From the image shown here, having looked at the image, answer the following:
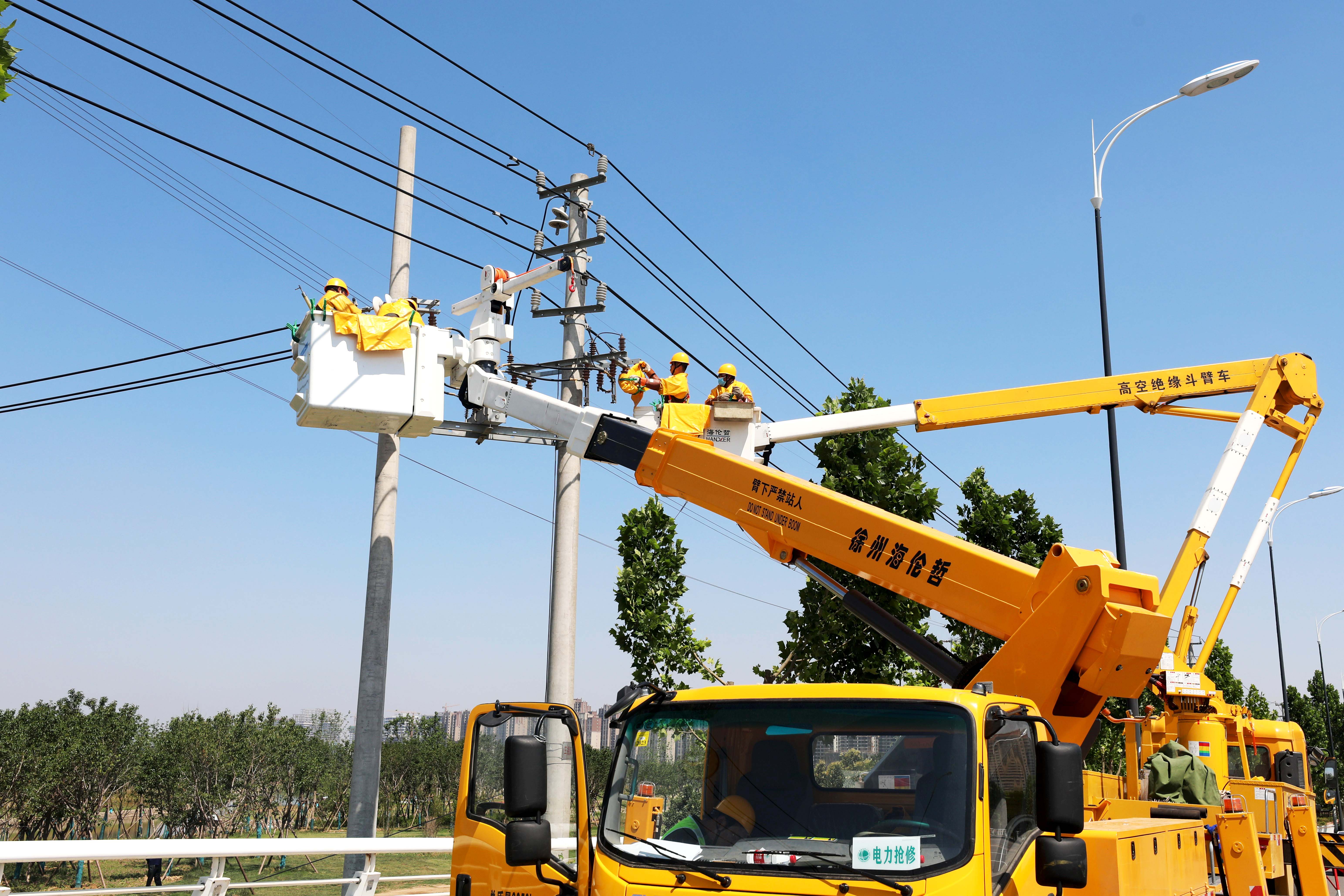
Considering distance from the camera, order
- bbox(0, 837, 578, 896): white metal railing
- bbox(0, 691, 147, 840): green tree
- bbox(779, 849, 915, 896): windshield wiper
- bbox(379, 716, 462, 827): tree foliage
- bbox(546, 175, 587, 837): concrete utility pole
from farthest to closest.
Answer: bbox(379, 716, 462, 827): tree foliage < bbox(0, 691, 147, 840): green tree < bbox(546, 175, 587, 837): concrete utility pole < bbox(0, 837, 578, 896): white metal railing < bbox(779, 849, 915, 896): windshield wiper

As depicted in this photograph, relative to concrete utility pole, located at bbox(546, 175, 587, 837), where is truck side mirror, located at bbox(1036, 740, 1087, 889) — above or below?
below

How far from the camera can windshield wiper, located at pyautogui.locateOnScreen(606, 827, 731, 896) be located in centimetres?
414

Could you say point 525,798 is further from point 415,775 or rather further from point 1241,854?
point 415,775

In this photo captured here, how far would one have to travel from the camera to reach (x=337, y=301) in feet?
38.2

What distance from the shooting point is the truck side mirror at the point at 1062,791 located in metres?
4.14

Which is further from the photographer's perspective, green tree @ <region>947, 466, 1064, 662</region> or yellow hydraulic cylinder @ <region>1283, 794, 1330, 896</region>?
green tree @ <region>947, 466, 1064, 662</region>

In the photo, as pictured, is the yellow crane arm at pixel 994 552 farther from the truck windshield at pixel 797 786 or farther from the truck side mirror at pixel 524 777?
the truck side mirror at pixel 524 777

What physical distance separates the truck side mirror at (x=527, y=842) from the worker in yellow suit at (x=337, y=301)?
8.33 m

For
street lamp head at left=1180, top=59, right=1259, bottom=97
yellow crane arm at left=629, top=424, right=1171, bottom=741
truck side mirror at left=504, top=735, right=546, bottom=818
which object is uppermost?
street lamp head at left=1180, top=59, right=1259, bottom=97

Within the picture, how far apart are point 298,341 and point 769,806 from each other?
947cm

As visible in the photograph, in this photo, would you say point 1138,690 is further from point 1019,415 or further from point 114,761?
point 114,761

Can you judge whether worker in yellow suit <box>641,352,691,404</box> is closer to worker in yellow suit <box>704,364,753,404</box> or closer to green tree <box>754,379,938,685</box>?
worker in yellow suit <box>704,364,753,404</box>

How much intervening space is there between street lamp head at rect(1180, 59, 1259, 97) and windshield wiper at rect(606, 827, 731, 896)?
1373cm

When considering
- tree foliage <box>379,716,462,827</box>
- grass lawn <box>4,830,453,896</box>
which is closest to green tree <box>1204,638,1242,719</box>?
grass lawn <box>4,830,453,896</box>
